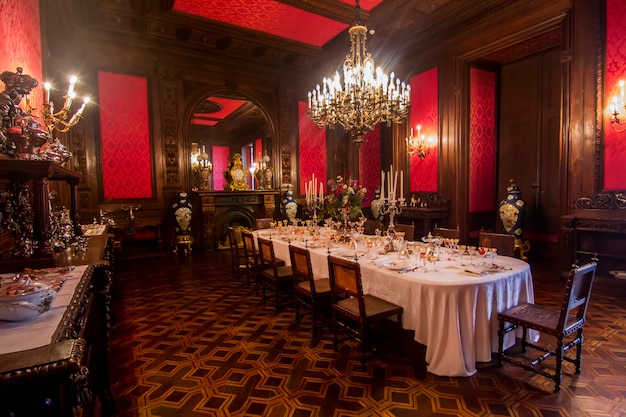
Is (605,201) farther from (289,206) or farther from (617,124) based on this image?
(289,206)

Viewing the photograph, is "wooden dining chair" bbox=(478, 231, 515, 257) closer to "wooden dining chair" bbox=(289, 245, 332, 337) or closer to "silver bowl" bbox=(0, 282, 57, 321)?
"wooden dining chair" bbox=(289, 245, 332, 337)

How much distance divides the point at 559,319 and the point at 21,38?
5.30 meters

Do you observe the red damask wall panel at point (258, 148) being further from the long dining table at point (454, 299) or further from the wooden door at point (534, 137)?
the long dining table at point (454, 299)

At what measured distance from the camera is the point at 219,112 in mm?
12250

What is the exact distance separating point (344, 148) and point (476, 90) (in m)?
3.88

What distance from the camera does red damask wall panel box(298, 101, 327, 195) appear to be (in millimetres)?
9430

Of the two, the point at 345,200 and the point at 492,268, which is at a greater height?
the point at 345,200

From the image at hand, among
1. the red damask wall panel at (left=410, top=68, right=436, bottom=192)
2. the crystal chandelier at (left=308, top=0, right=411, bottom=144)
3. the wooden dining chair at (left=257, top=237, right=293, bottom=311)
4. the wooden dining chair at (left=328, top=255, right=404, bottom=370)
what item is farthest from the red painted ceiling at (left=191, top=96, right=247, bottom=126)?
the wooden dining chair at (left=328, top=255, right=404, bottom=370)

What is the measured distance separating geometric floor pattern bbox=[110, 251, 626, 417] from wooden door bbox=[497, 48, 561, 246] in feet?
9.40

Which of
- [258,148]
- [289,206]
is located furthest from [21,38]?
[258,148]

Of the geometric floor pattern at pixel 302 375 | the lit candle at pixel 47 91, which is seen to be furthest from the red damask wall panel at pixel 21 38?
the geometric floor pattern at pixel 302 375

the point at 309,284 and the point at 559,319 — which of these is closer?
the point at 559,319

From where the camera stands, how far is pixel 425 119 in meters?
7.60

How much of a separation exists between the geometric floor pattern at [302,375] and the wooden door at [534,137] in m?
2.86
